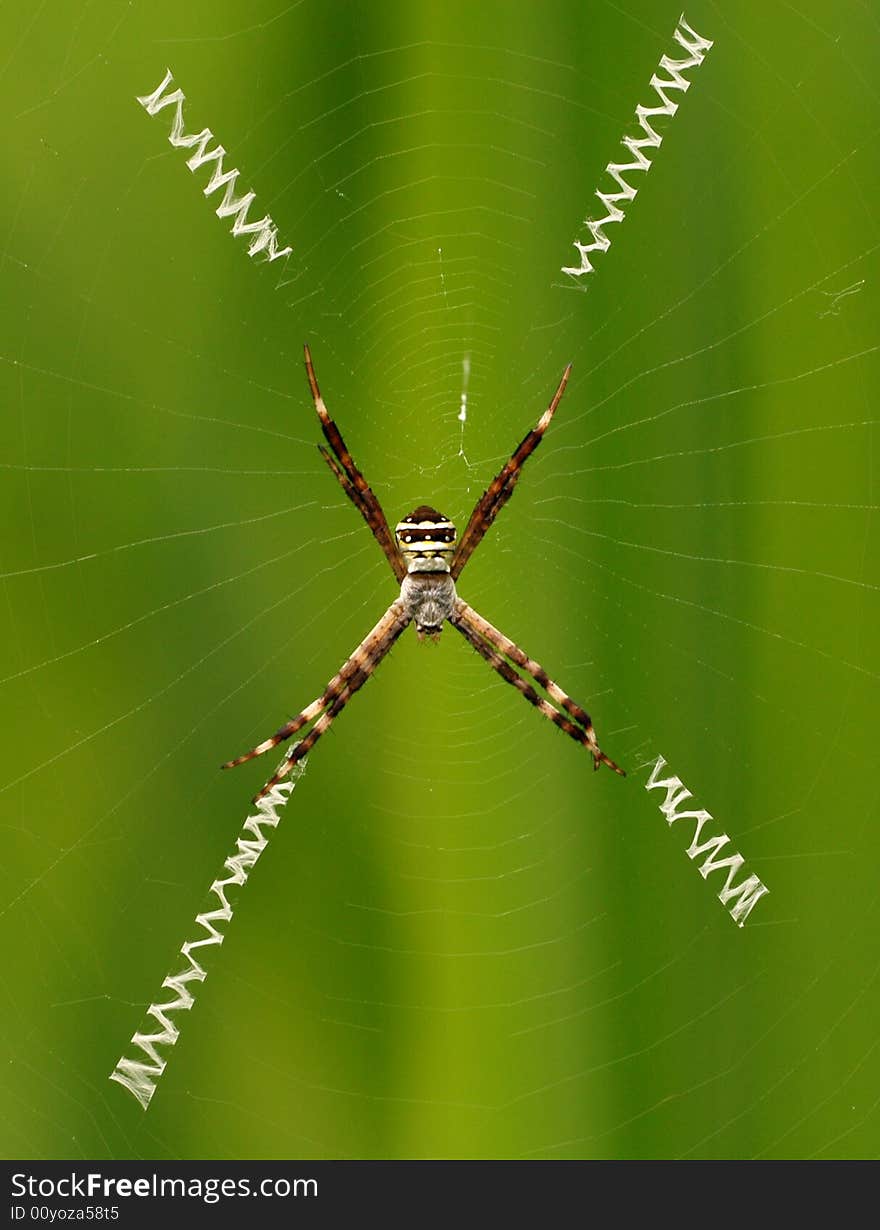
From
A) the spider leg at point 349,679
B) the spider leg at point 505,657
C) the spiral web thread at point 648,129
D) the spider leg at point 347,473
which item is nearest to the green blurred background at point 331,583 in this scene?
the spiral web thread at point 648,129

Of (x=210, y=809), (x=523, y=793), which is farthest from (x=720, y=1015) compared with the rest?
(x=210, y=809)

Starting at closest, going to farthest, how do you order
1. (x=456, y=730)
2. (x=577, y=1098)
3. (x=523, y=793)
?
(x=577, y=1098), (x=523, y=793), (x=456, y=730)

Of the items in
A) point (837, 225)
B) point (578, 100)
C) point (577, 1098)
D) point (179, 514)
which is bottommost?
point (577, 1098)

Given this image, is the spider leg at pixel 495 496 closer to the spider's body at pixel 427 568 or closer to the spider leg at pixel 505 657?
the spider's body at pixel 427 568

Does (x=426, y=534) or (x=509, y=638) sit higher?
(x=426, y=534)

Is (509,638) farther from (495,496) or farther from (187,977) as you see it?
(187,977)

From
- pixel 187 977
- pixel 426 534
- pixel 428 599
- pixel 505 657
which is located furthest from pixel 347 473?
pixel 187 977

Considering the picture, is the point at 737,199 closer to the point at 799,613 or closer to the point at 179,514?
the point at 799,613
